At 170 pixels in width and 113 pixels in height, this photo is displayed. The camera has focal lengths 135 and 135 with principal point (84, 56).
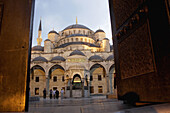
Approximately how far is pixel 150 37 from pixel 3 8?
6.99ft

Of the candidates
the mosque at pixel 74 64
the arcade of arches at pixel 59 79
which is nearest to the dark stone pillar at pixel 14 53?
the mosque at pixel 74 64

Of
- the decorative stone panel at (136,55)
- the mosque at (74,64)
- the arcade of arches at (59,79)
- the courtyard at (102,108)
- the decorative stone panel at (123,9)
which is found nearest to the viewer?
the courtyard at (102,108)

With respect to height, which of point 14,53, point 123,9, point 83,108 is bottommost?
point 83,108

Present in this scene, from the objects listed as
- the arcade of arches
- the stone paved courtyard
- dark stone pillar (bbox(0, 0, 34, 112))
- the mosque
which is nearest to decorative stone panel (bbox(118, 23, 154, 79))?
the stone paved courtyard

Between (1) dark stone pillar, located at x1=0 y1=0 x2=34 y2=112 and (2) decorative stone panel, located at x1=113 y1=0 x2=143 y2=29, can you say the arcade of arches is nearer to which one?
(2) decorative stone panel, located at x1=113 y1=0 x2=143 y2=29

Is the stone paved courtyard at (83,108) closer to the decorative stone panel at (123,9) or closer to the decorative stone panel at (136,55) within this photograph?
the decorative stone panel at (136,55)

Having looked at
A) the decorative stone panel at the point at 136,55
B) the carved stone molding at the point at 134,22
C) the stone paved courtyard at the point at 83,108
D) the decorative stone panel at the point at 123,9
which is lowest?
the stone paved courtyard at the point at 83,108

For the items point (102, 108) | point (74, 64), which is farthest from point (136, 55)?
point (74, 64)

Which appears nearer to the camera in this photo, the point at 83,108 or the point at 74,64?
the point at 83,108

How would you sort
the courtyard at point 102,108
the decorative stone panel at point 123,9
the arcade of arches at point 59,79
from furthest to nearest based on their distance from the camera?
the arcade of arches at point 59,79 < the decorative stone panel at point 123,9 < the courtyard at point 102,108

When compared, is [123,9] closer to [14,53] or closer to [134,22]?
[134,22]

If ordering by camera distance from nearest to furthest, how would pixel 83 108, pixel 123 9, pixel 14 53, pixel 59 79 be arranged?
pixel 14 53
pixel 123 9
pixel 83 108
pixel 59 79

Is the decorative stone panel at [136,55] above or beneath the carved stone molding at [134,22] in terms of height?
beneath

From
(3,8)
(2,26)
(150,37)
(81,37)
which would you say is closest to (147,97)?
(150,37)
